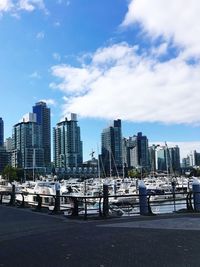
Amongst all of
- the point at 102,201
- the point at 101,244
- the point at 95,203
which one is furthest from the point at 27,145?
the point at 101,244

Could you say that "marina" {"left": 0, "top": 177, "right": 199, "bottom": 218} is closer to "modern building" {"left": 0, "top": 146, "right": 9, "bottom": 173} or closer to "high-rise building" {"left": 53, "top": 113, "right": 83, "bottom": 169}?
"modern building" {"left": 0, "top": 146, "right": 9, "bottom": 173}

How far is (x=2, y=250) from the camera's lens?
34.6 feet

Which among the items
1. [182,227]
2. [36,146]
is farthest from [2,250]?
[36,146]

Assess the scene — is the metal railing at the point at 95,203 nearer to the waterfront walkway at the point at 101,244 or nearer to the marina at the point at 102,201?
the marina at the point at 102,201

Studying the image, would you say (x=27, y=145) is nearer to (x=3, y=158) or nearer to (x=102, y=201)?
(x=3, y=158)

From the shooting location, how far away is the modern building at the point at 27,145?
175500 mm

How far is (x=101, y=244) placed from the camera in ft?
36.1

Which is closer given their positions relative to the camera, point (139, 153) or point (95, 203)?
point (95, 203)

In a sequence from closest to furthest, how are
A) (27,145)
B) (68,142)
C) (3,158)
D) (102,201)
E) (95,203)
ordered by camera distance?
1. (102,201)
2. (95,203)
3. (3,158)
4. (27,145)
5. (68,142)

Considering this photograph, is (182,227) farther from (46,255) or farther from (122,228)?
(46,255)

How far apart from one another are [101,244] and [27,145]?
172 metres

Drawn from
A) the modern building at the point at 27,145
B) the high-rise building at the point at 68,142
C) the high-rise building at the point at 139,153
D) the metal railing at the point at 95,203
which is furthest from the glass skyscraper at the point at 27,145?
the metal railing at the point at 95,203

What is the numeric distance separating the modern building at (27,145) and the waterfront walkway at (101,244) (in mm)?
159235

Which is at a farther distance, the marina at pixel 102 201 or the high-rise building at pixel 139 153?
the high-rise building at pixel 139 153
